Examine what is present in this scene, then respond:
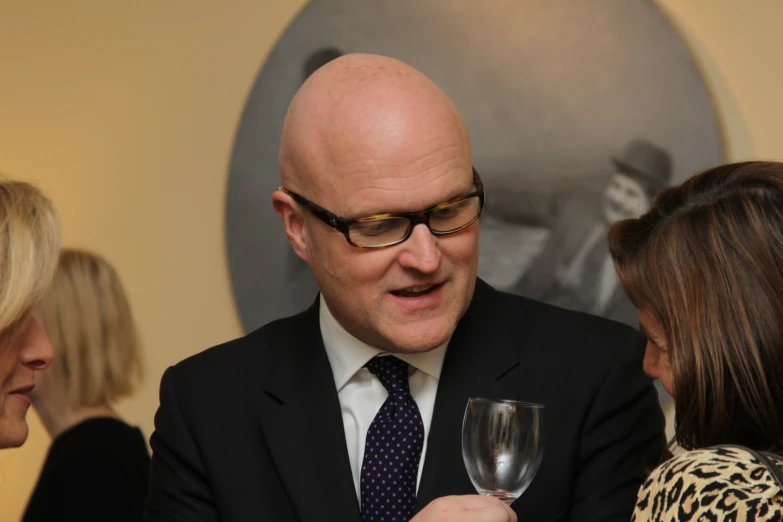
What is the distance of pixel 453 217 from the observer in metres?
1.99

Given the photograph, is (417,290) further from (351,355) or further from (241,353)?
(241,353)

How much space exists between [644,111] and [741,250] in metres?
1.58

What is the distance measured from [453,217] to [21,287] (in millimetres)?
856

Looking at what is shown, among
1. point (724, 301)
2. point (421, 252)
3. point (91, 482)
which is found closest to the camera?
point (724, 301)

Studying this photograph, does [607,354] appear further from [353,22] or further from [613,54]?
[353,22]

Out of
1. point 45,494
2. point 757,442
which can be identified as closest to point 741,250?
point 757,442

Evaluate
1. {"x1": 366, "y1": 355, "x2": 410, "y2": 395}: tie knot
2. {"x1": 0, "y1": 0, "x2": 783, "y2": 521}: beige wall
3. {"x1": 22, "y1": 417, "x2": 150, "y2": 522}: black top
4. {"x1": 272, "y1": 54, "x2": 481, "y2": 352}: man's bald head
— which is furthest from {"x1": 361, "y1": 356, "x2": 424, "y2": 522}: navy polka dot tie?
{"x1": 0, "y1": 0, "x2": 783, "y2": 521}: beige wall

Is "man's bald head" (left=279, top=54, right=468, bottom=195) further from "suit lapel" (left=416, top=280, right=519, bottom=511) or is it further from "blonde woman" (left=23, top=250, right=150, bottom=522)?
"blonde woman" (left=23, top=250, right=150, bottom=522)

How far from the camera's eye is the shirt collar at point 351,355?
2.14m

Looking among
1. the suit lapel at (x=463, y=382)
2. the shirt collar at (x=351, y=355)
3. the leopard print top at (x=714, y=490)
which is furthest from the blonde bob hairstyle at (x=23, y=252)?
the leopard print top at (x=714, y=490)

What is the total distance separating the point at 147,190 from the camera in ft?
11.6

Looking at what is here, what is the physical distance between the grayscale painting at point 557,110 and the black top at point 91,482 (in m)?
0.76

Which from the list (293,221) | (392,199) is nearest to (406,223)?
(392,199)

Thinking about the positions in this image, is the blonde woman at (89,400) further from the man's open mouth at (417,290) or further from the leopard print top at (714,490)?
the leopard print top at (714,490)
